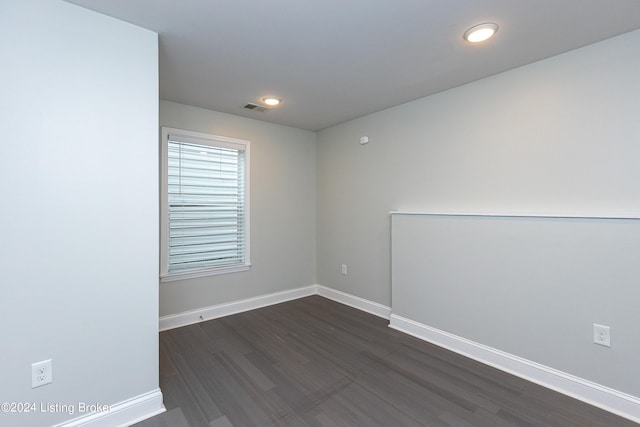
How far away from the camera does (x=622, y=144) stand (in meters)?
1.90

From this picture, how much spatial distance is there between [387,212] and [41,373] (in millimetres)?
3066

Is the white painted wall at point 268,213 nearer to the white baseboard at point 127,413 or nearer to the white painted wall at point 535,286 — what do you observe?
the white baseboard at point 127,413

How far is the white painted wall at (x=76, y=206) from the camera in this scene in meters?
1.47

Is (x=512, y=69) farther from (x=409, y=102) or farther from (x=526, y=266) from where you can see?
(x=526, y=266)

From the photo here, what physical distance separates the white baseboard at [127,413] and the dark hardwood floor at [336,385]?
60 mm

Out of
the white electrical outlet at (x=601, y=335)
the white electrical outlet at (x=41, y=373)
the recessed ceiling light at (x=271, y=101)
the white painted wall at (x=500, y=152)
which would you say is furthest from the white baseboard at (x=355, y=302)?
the white electrical outlet at (x=41, y=373)

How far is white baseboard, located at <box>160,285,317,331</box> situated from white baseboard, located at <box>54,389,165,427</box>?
1368 millimetres

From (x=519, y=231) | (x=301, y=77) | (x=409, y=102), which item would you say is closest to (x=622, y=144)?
(x=519, y=231)

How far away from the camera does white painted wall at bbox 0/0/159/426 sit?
4.83 feet

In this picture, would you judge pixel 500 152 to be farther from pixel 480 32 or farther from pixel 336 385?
pixel 336 385

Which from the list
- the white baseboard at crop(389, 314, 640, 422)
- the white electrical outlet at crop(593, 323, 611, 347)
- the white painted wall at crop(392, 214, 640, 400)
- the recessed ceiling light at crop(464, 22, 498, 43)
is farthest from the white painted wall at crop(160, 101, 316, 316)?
the white electrical outlet at crop(593, 323, 611, 347)

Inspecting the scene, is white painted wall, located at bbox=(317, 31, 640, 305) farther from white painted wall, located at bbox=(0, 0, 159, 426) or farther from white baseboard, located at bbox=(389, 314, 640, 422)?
white painted wall, located at bbox=(0, 0, 159, 426)

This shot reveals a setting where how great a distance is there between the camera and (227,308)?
11.5ft

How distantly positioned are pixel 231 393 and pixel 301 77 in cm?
257
